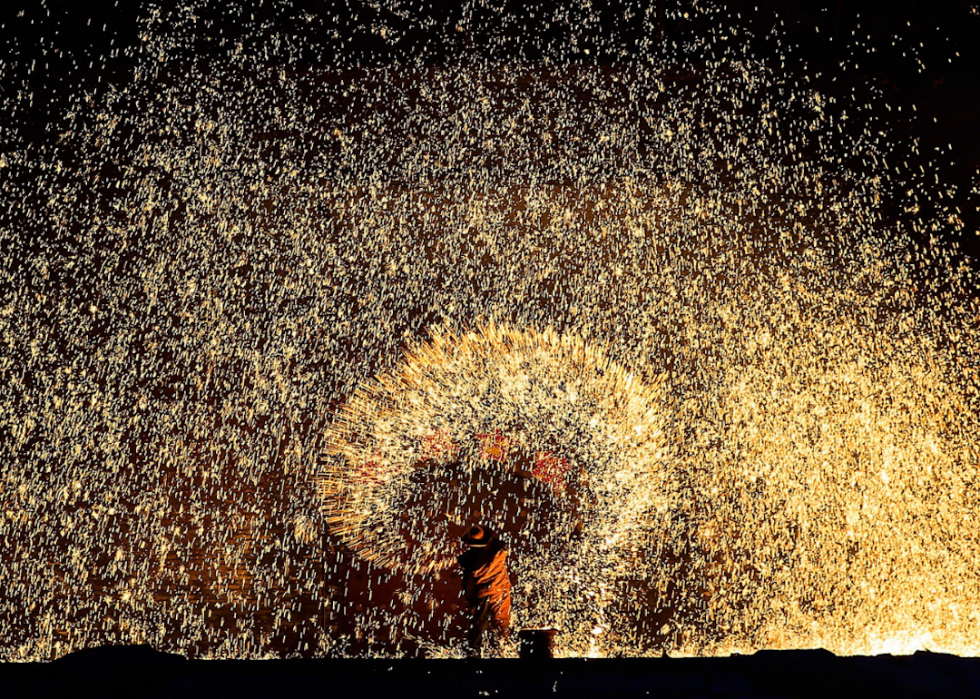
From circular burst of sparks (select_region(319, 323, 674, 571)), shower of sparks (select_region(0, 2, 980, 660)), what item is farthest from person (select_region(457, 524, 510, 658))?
circular burst of sparks (select_region(319, 323, 674, 571))

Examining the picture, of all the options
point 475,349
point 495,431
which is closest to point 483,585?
point 495,431

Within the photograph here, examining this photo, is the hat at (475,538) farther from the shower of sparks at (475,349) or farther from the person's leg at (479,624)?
the shower of sparks at (475,349)

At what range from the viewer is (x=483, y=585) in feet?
14.3

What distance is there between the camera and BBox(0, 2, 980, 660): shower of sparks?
237 inches

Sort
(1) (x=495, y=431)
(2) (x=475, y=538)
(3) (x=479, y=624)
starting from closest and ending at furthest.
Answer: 1. (3) (x=479, y=624)
2. (2) (x=475, y=538)
3. (1) (x=495, y=431)

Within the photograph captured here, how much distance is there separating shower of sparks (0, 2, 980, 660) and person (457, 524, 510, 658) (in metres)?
1.46

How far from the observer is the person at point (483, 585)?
4.29 meters

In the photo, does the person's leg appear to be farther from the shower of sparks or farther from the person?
the shower of sparks

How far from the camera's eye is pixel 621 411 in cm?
677

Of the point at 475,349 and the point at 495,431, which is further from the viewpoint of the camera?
the point at 475,349

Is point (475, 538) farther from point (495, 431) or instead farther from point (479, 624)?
point (495, 431)

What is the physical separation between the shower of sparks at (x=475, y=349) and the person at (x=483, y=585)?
1.46 m

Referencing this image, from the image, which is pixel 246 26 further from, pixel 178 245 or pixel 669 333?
pixel 669 333

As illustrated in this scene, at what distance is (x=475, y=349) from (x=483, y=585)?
3.00 metres
